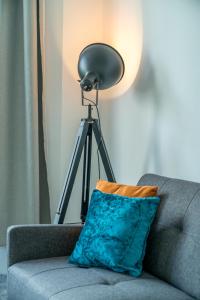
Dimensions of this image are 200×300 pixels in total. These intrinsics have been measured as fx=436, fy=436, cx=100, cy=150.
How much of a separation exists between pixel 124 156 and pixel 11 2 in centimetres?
141

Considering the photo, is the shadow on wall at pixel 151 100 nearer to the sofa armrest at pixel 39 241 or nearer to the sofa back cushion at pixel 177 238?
the sofa back cushion at pixel 177 238

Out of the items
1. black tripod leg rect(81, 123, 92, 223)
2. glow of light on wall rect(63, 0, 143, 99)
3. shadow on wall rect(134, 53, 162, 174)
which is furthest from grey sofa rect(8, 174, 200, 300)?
glow of light on wall rect(63, 0, 143, 99)

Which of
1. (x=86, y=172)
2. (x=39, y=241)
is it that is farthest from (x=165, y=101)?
(x=39, y=241)

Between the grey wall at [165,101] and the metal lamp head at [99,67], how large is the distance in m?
0.24

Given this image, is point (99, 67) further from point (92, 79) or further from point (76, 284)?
point (76, 284)

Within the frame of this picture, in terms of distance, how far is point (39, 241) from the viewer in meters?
2.09

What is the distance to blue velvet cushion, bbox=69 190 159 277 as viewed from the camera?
1.90 meters

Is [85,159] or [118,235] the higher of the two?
[85,159]

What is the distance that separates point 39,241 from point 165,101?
3.97 feet

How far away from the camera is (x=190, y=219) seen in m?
1.88

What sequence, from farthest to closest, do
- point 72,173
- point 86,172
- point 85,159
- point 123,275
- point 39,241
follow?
point 86,172, point 85,159, point 72,173, point 39,241, point 123,275

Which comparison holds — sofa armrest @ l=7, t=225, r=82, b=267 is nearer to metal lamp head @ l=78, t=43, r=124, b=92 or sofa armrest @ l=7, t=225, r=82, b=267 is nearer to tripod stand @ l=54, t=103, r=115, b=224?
tripod stand @ l=54, t=103, r=115, b=224

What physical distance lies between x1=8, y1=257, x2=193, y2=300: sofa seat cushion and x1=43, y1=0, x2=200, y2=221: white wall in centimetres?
92

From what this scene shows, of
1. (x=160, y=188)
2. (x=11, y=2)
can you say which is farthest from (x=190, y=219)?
(x=11, y=2)
